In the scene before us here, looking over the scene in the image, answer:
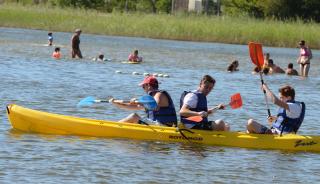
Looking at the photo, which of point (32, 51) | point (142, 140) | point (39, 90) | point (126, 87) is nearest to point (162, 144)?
point (142, 140)

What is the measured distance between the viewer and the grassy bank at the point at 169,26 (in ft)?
165

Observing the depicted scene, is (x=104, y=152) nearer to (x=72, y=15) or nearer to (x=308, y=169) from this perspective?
(x=308, y=169)

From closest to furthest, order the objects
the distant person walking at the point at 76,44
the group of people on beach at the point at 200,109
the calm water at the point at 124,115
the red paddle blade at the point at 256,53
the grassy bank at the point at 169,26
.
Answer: the calm water at the point at 124,115
the group of people on beach at the point at 200,109
the red paddle blade at the point at 256,53
the distant person walking at the point at 76,44
the grassy bank at the point at 169,26

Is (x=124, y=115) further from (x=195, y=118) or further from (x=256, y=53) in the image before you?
(x=195, y=118)

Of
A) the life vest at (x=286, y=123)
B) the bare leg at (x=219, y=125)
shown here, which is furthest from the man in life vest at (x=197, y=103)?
the life vest at (x=286, y=123)

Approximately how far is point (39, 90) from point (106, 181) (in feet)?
39.0

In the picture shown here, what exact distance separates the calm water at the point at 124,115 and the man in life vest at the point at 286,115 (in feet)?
1.28

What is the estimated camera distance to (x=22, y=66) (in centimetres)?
3156

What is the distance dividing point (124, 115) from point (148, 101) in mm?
4878

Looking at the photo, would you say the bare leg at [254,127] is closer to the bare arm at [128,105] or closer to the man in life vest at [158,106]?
the man in life vest at [158,106]

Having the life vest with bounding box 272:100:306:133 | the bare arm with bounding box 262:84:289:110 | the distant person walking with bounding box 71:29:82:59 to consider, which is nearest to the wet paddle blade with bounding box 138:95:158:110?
the bare arm with bounding box 262:84:289:110

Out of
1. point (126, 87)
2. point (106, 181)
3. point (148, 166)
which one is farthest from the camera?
point (126, 87)

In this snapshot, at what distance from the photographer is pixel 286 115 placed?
14.9 m

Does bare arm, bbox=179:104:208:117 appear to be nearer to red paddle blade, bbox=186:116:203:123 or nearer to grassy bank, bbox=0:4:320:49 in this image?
red paddle blade, bbox=186:116:203:123
